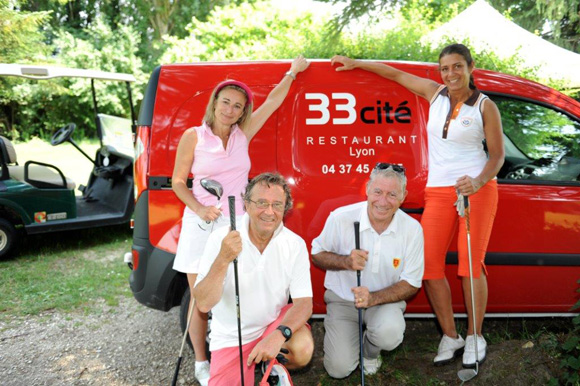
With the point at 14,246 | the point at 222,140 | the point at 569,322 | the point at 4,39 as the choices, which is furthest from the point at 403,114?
the point at 4,39

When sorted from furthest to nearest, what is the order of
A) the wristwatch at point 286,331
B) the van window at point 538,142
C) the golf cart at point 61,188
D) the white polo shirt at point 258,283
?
the golf cart at point 61,188
the van window at point 538,142
the white polo shirt at point 258,283
the wristwatch at point 286,331

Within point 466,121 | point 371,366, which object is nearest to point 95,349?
point 371,366

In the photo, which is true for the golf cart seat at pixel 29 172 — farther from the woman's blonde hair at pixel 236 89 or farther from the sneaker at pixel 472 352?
the sneaker at pixel 472 352

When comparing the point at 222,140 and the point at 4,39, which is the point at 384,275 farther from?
the point at 4,39

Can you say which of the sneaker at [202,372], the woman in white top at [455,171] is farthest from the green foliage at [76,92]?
the woman in white top at [455,171]

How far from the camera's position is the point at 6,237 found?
6.03 metres

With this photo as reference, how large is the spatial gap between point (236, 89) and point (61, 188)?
4013 mm

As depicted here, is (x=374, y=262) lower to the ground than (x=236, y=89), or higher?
lower

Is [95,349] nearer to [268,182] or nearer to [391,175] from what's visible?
[268,182]

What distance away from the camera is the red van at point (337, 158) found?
3.33 m

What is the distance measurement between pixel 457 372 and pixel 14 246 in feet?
16.5

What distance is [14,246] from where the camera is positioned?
20.0ft

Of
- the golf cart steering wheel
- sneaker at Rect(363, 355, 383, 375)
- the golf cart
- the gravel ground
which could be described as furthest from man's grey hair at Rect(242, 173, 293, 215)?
the golf cart steering wheel

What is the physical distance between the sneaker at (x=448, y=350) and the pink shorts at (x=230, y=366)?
1.30m
